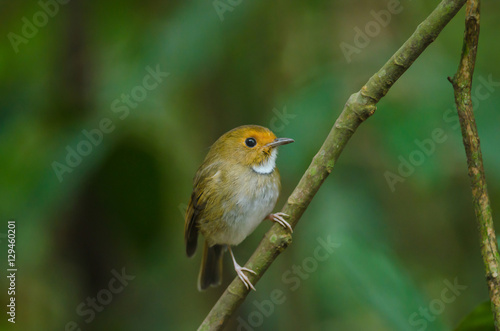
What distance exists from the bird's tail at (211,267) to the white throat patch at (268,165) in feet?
2.34

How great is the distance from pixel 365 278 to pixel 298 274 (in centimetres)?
77

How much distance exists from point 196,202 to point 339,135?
1508 mm

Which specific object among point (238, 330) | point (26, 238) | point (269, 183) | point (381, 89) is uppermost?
point (381, 89)

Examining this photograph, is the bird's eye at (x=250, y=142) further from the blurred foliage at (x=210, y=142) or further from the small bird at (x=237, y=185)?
the blurred foliage at (x=210, y=142)

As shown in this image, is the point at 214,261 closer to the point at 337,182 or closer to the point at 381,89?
the point at 337,182

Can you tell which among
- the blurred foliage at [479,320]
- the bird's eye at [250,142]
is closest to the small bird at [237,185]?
the bird's eye at [250,142]

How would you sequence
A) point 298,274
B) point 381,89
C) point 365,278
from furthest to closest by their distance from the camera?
1. point 298,274
2. point 365,278
3. point 381,89

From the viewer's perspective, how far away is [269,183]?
3080mm

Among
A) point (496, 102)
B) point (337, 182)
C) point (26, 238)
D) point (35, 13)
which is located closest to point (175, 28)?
point (35, 13)

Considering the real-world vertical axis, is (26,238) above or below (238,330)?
above

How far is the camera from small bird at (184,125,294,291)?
3047mm

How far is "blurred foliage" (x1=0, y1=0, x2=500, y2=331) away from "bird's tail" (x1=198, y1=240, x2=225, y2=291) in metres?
0.10

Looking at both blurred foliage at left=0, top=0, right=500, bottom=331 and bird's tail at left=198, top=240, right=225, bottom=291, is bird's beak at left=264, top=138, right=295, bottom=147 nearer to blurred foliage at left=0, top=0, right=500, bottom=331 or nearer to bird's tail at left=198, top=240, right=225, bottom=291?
blurred foliage at left=0, top=0, right=500, bottom=331

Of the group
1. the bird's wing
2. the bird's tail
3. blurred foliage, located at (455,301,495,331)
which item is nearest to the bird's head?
the bird's wing
